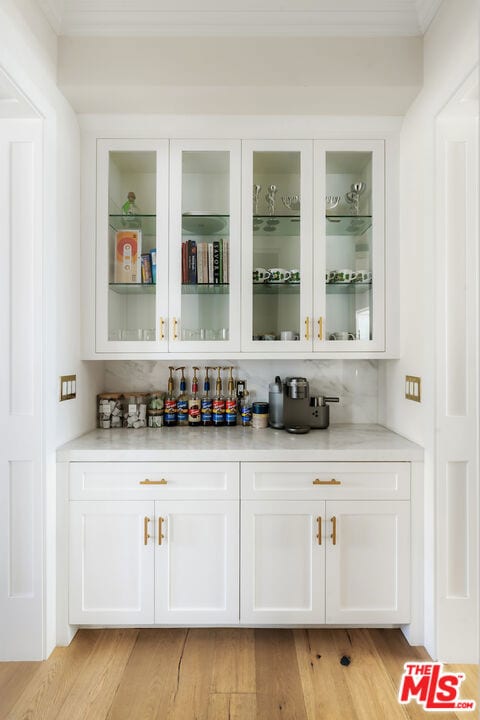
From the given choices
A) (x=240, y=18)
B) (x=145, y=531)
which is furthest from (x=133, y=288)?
(x=240, y=18)

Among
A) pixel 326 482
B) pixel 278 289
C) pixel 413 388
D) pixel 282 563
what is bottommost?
pixel 282 563

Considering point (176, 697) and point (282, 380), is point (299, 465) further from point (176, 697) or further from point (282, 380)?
point (176, 697)

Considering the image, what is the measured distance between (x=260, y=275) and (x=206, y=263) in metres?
0.29

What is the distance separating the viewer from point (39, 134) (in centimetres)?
184

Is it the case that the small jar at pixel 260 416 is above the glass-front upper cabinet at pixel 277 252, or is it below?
below

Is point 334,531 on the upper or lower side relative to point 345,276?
lower

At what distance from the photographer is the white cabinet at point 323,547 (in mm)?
1919

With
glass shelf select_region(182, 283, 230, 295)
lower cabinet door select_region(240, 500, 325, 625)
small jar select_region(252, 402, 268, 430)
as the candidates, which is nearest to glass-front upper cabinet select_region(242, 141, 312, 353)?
glass shelf select_region(182, 283, 230, 295)

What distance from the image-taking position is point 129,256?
2.25 m

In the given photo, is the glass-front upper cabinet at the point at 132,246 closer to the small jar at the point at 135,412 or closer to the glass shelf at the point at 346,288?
the small jar at the point at 135,412

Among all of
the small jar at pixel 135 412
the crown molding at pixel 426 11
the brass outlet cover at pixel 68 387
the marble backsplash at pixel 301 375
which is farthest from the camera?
the marble backsplash at pixel 301 375

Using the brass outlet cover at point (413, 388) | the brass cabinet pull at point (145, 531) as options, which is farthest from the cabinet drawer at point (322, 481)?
the brass cabinet pull at point (145, 531)

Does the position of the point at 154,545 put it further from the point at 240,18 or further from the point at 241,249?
the point at 240,18

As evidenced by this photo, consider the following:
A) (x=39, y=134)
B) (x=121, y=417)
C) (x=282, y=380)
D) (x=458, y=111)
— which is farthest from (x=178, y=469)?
(x=458, y=111)
